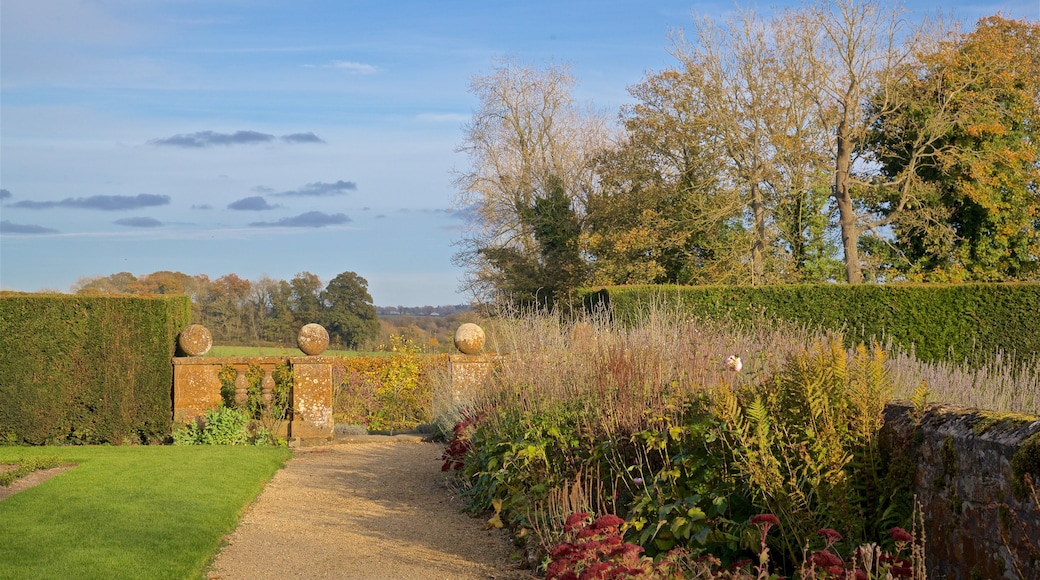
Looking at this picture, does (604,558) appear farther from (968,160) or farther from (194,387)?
(968,160)

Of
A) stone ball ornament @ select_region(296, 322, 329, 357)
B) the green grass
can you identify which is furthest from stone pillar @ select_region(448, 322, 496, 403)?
the green grass

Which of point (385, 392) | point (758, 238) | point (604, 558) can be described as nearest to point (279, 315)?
point (385, 392)

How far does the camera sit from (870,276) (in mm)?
23859

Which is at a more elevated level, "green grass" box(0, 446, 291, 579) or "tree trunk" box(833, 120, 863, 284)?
"tree trunk" box(833, 120, 863, 284)

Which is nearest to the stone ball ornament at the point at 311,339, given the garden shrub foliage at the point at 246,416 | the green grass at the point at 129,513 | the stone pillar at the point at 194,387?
the garden shrub foliage at the point at 246,416

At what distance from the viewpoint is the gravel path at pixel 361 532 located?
5.42 metres

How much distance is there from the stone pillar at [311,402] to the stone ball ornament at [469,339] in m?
1.86

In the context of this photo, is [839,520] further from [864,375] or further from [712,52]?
[712,52]

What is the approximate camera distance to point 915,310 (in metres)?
14.3

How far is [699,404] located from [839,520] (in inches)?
51.3

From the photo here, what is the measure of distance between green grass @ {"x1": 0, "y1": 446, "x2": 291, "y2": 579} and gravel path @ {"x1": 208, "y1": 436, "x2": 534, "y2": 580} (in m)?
0.22

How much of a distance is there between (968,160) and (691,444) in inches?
821

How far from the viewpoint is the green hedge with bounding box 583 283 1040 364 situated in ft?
45.1

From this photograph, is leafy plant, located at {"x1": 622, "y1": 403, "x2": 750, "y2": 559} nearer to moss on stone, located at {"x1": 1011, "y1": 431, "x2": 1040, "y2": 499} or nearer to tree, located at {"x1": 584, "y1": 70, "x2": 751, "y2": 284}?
moss on stone, located at {"x1": 1011, "y1": 431, "x2": 1040, "y2": 499}
